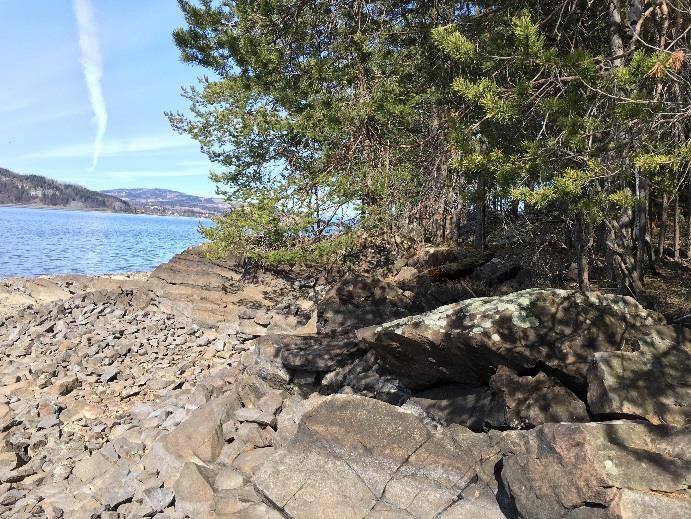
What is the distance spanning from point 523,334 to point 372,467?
7.99 feet

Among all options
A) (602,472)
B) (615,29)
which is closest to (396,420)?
(602,472)

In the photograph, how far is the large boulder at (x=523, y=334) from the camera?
5.94 meters

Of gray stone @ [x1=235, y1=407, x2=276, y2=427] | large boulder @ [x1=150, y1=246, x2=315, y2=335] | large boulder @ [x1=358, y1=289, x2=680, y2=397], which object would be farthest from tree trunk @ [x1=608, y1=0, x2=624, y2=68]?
large boulder @ [x1=150, y1=246, x2=315, y2=335]

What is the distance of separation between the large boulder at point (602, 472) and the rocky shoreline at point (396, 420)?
13mm

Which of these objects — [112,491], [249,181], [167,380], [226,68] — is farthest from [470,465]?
[226,68]

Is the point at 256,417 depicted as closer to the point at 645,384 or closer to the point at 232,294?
the point at 645,384

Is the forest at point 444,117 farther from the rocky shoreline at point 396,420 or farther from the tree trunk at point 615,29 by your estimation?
the rocky shoreline at point 396,420

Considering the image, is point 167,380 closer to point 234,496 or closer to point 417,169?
point 234,496

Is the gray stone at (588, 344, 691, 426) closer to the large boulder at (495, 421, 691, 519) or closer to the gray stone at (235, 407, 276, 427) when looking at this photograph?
the large boulder at (495, 421, 691, 519)

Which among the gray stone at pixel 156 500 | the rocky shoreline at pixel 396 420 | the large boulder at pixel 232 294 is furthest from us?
the large boulder at pixel 232 294

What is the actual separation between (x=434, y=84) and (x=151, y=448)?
823cm

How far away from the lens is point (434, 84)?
9633mm

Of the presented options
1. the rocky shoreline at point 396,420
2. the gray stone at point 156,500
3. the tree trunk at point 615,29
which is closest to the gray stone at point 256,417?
the rocky shoreline at point 396,420

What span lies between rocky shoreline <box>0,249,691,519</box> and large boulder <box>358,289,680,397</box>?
0.07 ft
